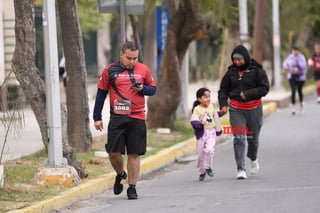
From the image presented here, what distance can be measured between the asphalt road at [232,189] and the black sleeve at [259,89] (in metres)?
1.12

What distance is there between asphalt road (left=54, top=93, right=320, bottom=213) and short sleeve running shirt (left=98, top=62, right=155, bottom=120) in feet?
3.67

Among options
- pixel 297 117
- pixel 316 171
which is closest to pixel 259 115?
pixel 316 171

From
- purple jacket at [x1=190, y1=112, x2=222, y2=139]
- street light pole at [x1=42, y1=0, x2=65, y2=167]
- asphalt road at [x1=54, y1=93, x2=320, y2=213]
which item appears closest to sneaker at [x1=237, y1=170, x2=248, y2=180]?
asphalt road at [x1=54, y1=93, x2=320, y2=213]

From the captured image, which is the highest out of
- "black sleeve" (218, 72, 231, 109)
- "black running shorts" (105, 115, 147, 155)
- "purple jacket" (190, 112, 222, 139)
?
"black sleeve" (218, 72, 231, 109)

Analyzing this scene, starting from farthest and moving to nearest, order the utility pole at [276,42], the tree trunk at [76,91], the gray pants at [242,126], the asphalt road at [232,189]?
the utility pole at [276,42] < the tree trunk at [76,91] < the gray pants at [242,126] < the asphalt road at [232,189]

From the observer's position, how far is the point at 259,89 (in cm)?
1230

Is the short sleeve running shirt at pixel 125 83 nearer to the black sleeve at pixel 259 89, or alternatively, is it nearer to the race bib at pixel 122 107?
the race bib at pixel 122 107

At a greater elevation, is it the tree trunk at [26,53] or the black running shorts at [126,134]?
the tree trunk at [26,53]

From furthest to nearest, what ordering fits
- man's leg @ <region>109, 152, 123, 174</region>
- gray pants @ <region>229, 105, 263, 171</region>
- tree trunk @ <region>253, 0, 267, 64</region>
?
tree trunk @ <region>253, 0, 267, 64</region>, gray pants @ <region>229, 105, 263, 171</region>, man's leg @ <region>109, 152, 123, 174</region>

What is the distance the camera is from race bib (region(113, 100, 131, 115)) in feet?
35.5

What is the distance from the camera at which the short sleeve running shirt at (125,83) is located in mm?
10836

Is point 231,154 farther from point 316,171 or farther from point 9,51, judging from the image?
point 9,51

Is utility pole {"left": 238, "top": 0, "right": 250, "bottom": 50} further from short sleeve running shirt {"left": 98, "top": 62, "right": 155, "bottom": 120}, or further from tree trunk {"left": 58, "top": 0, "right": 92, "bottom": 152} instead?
short sleeve running shirt {"left": 98, "top": 62, "right": 155, "bottom": 120}

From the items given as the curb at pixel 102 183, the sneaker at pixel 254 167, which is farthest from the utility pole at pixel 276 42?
the sneaker at pixel 254 167
